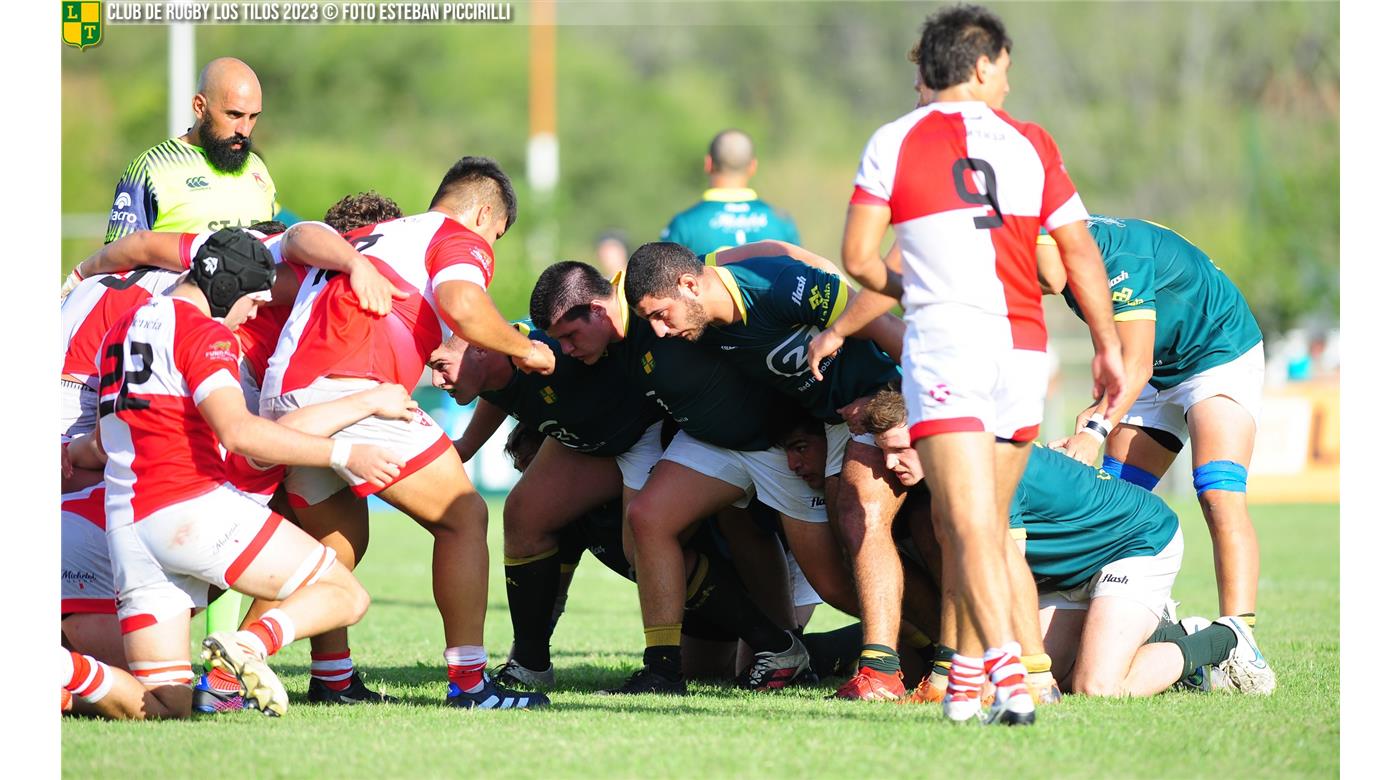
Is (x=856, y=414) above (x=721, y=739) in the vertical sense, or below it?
above

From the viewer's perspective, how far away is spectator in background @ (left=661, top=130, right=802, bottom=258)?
1079 centimetres

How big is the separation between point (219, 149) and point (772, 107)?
1988 inches

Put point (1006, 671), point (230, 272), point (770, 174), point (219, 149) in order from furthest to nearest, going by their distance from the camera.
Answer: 1. point (770, 174)
2. point (219, 149)
3. point (230, 272)
4. point (1006, 671)

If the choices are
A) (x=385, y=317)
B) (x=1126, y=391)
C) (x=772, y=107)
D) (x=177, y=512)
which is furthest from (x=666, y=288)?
(x=772, y=107)

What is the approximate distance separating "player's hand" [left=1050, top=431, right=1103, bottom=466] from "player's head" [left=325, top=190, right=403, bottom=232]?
3.26 metres

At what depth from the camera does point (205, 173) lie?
7.04 m

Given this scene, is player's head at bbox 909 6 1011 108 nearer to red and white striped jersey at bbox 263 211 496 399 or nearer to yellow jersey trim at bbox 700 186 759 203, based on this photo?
red and white striped jersey at bbox 263 211 496 399

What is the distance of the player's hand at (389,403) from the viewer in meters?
5.67

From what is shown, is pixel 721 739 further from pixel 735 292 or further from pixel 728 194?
pixel 728 194

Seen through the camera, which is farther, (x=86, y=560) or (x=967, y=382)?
(x=86, y=560)

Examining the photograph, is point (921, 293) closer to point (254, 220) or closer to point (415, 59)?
point (254, 220)

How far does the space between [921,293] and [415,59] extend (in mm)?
42923
